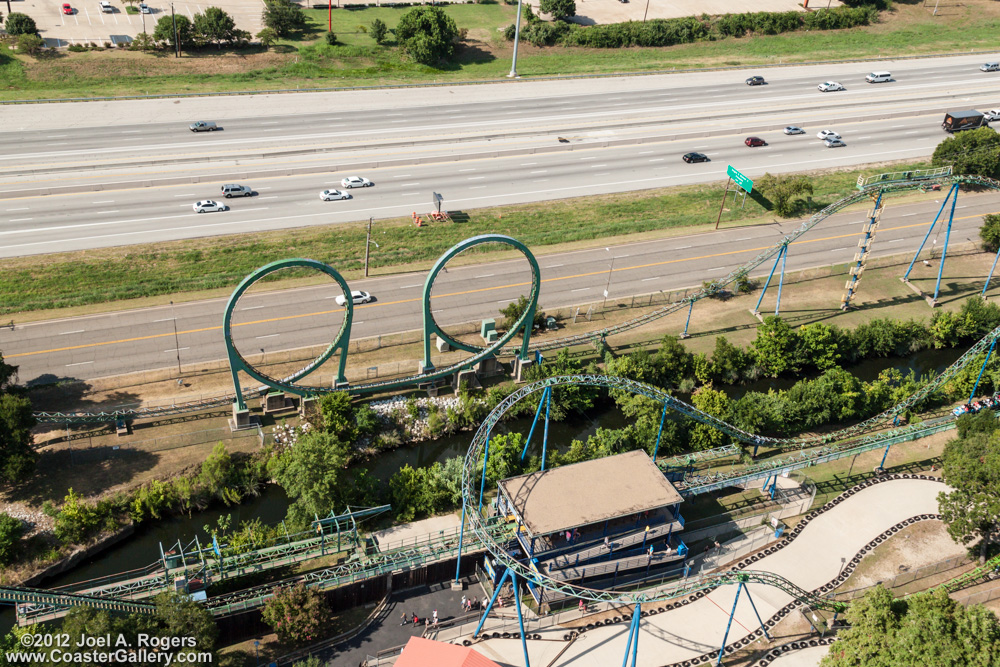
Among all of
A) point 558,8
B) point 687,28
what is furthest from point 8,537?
point 687,28

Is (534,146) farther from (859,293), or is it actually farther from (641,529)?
(641,529)

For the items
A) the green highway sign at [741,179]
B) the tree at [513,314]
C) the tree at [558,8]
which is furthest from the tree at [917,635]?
the tree at [558,8]

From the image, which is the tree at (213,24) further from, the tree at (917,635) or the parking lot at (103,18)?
the tree at (917,635)

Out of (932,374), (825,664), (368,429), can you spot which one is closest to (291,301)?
(368,429)

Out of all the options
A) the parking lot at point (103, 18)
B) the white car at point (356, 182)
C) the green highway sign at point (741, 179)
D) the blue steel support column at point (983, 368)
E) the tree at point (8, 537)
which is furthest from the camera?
the parking lot at point (103, 18)

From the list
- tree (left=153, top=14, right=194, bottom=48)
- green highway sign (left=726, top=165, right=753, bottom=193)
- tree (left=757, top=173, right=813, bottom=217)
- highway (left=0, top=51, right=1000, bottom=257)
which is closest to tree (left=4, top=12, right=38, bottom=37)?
tree (left=153, top=14, right=194, bottom=48)

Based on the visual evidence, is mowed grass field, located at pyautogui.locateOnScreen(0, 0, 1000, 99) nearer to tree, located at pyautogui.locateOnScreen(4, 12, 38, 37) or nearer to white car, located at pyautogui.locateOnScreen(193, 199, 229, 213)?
tree, located at pyautogui.locateOnScreen(4, 12, 38, 37)

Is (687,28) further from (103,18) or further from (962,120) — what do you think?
(103,18)

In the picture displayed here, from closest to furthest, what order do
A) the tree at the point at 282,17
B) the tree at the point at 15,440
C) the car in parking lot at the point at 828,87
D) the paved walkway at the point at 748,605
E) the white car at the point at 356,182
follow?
the paved walkway at the point at 748,605 → the tree at the point at 15,440 → the white car at the point at 356,182 → the tree at the point at 282,17 → the car in parking lot at the point at 828,87
